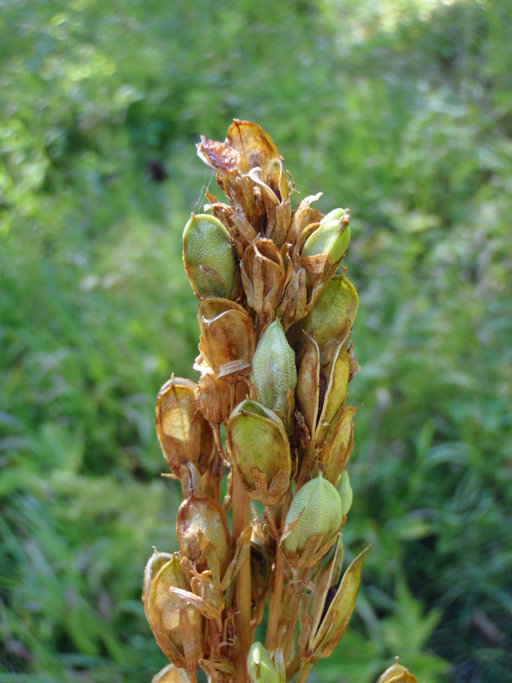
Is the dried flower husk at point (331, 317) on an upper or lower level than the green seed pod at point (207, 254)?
lower

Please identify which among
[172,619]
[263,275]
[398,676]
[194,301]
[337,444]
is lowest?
[194,301]

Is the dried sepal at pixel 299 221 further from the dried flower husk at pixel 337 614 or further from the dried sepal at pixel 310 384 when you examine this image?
the dried flower husk at pixel 337 614

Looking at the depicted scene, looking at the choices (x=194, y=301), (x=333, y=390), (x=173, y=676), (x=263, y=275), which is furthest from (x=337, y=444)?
(x=194, y=301)

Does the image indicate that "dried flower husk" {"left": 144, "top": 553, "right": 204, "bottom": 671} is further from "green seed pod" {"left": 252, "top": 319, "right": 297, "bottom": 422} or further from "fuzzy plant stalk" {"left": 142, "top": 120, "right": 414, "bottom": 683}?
"green seed pod" {"left": 252, "top": 319, "right": 297, "bottom": 422}

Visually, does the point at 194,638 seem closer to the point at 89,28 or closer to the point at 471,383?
the point at 471,383

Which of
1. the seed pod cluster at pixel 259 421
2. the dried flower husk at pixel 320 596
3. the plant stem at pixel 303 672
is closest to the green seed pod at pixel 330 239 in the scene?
the seed pod cluster at pixel 259 421

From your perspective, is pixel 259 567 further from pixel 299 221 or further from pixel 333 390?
pixel 299 221
